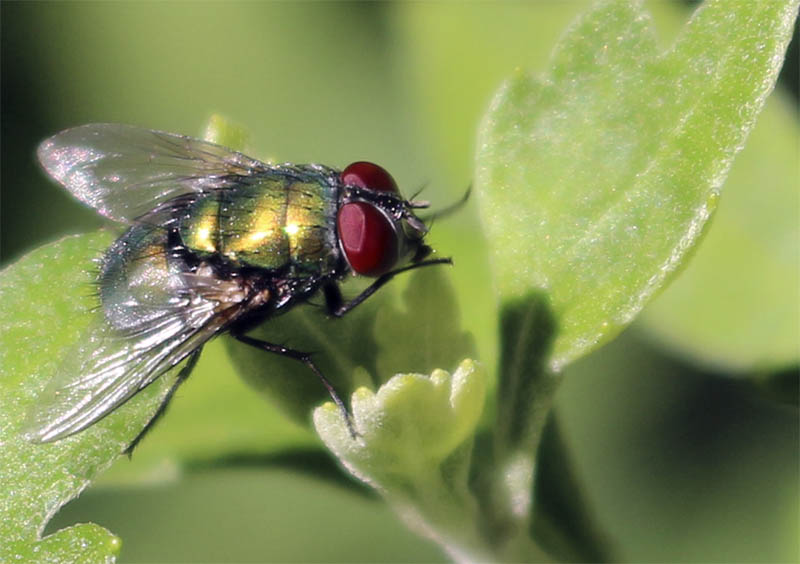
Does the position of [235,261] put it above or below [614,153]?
below

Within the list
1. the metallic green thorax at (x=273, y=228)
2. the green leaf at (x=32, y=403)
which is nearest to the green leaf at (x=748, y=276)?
the metallic green thorax at (x=273, y=228)

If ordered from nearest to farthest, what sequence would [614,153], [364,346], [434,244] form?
[614,153], [364,346], [434,244]

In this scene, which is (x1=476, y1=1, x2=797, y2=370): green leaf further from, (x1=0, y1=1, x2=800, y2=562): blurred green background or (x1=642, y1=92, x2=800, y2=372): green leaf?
(x1=642, y1=92, x2=800, y2=372): green leaf

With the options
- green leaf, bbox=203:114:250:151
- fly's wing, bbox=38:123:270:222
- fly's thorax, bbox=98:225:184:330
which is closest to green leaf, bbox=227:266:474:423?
fly's thorax, bbox=98:225:184:330

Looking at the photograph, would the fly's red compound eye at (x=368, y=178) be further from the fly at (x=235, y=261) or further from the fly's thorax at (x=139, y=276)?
the fly's thorax at (x=139, y=276)

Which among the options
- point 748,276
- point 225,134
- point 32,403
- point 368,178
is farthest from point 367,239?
point 748,276

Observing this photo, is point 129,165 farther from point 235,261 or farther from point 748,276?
point 748,276

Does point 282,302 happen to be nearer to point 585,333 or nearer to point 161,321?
point 161,321
